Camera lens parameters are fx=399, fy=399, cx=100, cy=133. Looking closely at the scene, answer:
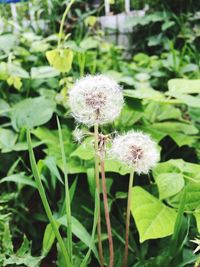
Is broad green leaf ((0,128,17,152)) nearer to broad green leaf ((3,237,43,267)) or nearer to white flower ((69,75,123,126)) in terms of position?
broad green leaf ((3,237,43,267))

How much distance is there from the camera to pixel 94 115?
81cm

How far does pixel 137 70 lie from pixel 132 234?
1276mm

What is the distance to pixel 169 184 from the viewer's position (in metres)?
1.01

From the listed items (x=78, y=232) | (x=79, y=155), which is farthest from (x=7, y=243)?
(x=79, y=155)

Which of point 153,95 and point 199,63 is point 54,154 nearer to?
point 153,95

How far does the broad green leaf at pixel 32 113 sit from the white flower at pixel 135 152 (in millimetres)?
636

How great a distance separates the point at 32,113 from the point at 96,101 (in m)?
0.71

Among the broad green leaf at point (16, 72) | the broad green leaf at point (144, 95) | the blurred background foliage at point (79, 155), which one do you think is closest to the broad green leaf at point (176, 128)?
the blurred background foliage at point (79, 155)

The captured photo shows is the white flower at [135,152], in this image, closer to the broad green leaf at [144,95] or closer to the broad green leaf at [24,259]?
the broad green leaf at [24,259]

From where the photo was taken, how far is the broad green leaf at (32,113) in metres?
1.44

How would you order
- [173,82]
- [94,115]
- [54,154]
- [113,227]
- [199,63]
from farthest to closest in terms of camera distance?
[199,63], [173,82], [54,154], [113,227], [94,115]

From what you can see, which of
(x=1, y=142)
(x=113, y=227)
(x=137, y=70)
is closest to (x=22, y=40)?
(x=137, y=70)

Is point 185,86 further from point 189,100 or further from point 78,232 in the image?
point 78,232

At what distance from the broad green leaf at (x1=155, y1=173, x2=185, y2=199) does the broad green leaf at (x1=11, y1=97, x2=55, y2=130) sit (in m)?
0.55
